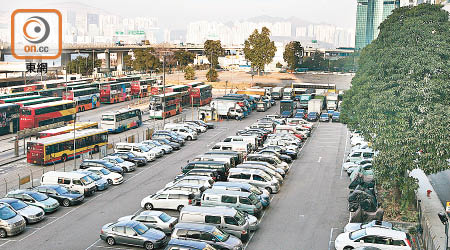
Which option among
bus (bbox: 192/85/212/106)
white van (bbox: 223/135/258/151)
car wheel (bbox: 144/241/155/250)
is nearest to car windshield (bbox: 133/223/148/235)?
car wheel (bbox: 144/241/155/250)

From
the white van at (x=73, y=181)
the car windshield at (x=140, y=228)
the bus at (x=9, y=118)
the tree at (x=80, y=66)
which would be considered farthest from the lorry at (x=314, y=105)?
the tree at (x=80, y=66)

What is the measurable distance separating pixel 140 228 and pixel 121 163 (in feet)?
44.9

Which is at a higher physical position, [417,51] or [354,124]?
[417,51]

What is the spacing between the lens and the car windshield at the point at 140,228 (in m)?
19.2

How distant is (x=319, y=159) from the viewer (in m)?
37.6

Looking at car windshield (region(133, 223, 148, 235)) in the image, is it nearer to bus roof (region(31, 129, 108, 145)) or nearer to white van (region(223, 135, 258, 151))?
bus roof (region(31, 129, 108, 145))

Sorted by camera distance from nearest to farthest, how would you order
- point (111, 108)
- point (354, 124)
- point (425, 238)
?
point (425, 238) → point (354, 124) → point (111, 108)

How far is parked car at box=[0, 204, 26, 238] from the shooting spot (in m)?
20.3

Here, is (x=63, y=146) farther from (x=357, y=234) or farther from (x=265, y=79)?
(x=265, y=79)

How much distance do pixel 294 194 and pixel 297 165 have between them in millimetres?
8086

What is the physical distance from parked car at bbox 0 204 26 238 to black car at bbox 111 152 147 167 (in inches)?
517

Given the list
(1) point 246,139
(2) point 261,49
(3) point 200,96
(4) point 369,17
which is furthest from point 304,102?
(4) point 369,17

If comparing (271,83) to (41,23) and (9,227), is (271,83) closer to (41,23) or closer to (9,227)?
(41,23)

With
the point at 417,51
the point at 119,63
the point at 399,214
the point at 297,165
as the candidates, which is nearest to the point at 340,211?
the point at 399,214
